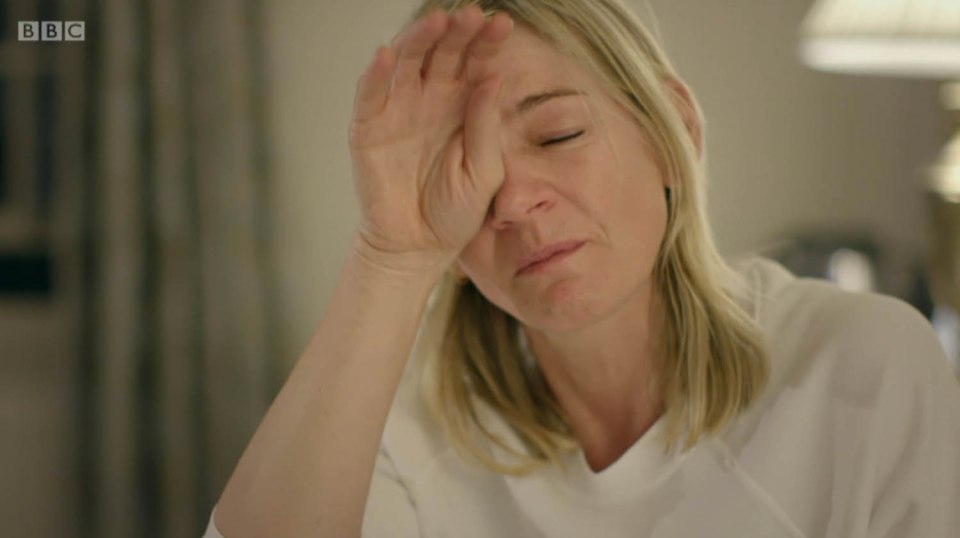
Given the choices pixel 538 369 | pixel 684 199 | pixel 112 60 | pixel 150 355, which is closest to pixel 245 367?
pixel 150 355

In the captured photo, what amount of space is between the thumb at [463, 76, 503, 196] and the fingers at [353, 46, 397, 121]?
80 mm

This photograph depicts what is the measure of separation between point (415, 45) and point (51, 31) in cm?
134

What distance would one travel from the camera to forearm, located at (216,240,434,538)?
2.70ft

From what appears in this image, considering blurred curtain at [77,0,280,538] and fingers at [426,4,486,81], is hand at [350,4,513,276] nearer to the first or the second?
fingers at [426,4,486,81]

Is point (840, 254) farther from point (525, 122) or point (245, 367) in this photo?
point (525, 122)

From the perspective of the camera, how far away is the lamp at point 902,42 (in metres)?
1.43

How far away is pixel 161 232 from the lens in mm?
1871

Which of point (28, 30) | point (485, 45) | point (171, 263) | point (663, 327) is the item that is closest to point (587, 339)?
point (663, 327)

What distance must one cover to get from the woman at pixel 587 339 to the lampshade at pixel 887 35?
2.06 ft

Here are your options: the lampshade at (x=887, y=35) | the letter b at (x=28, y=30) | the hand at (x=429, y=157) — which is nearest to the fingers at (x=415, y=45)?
the hand at (x=429, y=157)

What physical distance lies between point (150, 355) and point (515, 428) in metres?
1.07

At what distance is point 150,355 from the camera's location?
1.86 metres

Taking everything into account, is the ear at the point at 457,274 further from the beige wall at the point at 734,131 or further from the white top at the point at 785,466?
the beige wall at the point at 734,131

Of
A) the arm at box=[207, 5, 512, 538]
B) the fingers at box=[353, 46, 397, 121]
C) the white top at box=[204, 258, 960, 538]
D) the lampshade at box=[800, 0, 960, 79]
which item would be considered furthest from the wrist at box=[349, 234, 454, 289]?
the lampshade at box=[800, 0, 960, 79]
